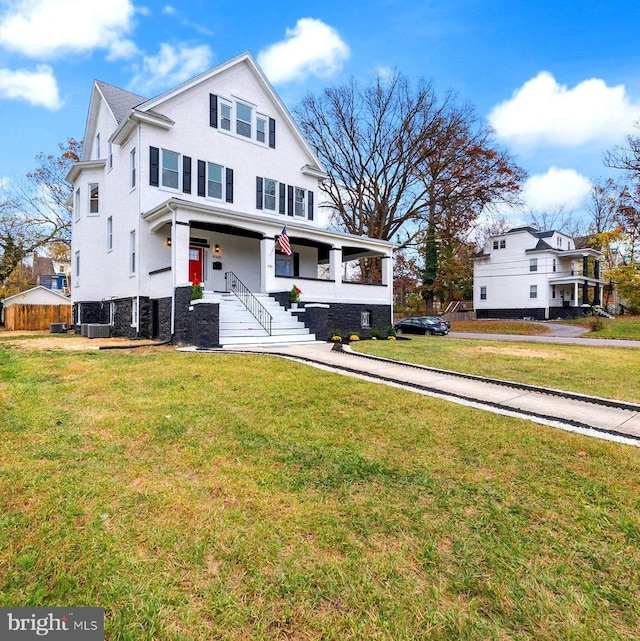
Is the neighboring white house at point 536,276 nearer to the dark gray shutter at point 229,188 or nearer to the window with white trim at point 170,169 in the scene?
the dark gray shutter at point 229,188

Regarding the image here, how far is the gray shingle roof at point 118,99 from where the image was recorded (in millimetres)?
17125

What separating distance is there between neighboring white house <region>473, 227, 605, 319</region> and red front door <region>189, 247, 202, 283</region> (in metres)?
31.8

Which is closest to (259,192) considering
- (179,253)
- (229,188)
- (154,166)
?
(229,188)

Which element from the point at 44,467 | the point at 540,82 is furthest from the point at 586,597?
the point at 540,82

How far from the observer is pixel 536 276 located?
36375mm

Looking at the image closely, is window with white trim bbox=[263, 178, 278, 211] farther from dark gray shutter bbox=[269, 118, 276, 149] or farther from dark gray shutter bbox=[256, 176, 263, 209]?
dark gray shutter bbox=[269, 118, 276, 149]

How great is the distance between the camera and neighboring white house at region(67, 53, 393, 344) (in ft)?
45.1

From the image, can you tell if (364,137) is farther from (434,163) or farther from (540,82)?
(540,82)

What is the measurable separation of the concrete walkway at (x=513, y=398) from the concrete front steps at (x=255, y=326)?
148 inches

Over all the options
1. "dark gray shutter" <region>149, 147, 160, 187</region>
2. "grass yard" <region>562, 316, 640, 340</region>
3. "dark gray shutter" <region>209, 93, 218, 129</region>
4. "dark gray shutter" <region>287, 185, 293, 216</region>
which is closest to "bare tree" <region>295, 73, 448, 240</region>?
"dark gray shutter" <region>287, 185, 293, 216</region>

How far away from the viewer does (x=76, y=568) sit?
215cm

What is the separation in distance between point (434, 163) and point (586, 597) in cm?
2806

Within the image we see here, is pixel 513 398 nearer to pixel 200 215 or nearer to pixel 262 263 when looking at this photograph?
pixel 262 263

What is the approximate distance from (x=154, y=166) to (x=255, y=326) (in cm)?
758
